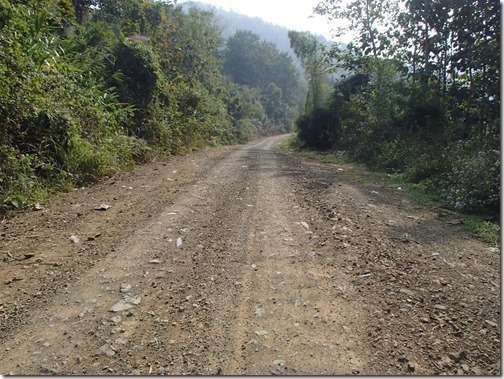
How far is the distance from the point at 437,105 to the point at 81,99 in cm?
996

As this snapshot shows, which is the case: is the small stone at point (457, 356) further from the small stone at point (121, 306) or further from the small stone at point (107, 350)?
the small stone at point (121, 306)

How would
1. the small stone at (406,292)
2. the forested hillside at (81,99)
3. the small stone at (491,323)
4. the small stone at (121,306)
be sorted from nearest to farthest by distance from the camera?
1. the small stone at (491,323)
2. the small stone at (121,306)
3. the small stone at (406,292)
4. the forested hillside at (81,99)

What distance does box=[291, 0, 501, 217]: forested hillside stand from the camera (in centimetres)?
647

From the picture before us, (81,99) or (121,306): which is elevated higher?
(81,99)

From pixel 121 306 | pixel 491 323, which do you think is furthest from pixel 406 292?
pixel 121 306

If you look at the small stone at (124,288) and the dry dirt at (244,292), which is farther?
the small stone at (124,288)

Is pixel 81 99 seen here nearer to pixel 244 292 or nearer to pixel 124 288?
pixel 124 288

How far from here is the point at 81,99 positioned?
26.3 ft

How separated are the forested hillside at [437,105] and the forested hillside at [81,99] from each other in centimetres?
629

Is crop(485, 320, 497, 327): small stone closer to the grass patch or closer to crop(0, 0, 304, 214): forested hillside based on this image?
the grass patch

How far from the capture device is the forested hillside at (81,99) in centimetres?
590

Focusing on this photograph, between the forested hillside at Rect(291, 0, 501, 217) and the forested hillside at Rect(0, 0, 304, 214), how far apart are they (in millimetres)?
6294

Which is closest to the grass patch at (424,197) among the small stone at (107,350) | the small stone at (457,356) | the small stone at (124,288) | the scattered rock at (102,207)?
the small stone at (457,356)

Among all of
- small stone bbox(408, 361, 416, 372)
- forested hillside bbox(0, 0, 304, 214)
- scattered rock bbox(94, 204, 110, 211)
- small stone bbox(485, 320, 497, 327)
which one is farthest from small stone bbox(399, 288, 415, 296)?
forested hillside bbox(0, 0, 304, 214)
